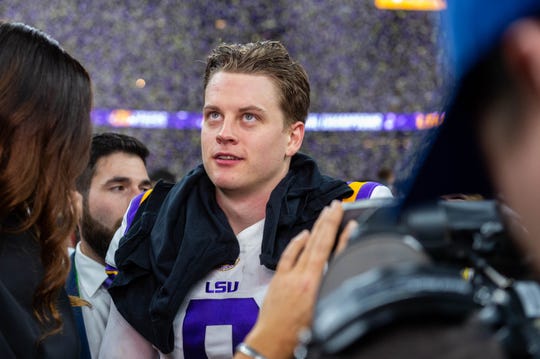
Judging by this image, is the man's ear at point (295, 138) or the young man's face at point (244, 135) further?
the man's ear at point (295, 138)

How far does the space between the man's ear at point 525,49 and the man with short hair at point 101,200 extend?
2029 millimetres

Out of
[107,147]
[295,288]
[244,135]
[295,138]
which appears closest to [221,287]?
[244,135]

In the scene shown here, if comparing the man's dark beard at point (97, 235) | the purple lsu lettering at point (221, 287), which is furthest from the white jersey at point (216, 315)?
the man's dark beard at point (97, 235)

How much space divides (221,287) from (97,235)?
1.22 m

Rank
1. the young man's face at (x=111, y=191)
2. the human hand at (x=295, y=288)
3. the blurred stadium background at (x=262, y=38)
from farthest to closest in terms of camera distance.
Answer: the blurred stadium background at (x=262, y=38) < the young man's face at (x=111, y=191) < the human hand at (x=295, y=288)

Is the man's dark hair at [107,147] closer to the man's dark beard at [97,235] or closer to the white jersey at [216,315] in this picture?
the man's dark beard at [97,235]

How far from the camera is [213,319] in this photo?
1.76m

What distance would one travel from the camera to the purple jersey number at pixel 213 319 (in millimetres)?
1753

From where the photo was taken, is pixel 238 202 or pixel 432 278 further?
pixel 238 202

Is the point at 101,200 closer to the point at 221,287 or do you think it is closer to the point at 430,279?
the point at 221,287

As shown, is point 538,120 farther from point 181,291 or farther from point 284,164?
point 284,164

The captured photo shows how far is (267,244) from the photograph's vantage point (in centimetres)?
179

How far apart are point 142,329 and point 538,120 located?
140 cm

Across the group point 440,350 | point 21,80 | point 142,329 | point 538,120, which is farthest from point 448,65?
point 142,329
